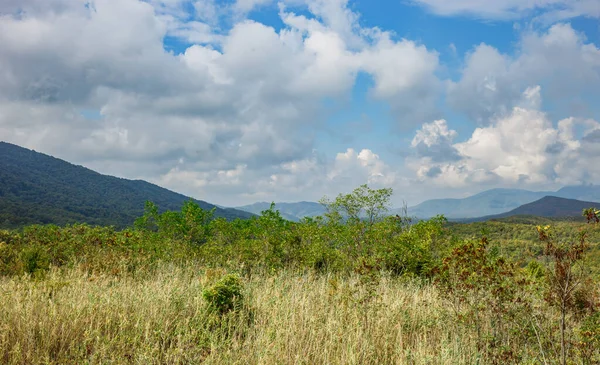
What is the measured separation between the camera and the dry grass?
4.72m

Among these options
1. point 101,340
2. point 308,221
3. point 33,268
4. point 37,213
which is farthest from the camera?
point 37,213

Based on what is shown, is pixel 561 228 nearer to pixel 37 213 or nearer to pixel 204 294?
pixel 204 294

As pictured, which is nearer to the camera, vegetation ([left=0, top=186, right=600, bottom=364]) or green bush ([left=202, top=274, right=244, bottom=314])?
vegetation ([left=0, top=186, right=600, bottom=364])

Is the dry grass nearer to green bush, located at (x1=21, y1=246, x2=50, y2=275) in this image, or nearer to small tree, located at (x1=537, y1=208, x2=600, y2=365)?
small tree, located at (x1=537, y1=208, x2=600, y2=365)

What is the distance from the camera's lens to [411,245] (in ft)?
44.2

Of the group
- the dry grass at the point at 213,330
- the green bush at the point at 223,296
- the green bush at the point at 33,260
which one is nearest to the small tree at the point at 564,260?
the dry grass at the point at 213,330

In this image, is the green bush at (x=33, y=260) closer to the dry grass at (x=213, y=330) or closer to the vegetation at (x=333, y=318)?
the vegetation at (x=333, y=318)

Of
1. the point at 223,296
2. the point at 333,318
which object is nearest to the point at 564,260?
the point at 333,318

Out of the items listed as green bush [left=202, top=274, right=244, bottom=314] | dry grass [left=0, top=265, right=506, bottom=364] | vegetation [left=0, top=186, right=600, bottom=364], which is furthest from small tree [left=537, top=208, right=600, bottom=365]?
green bush [left=202, top=274, right=244, bottom=314]

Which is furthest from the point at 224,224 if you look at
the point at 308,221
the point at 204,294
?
the point at 204,294

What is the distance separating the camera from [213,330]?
5980 millimetres

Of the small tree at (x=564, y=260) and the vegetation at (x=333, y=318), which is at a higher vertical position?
the small tree at (x=564, y=260)

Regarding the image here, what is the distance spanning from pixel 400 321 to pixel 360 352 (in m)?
1.81

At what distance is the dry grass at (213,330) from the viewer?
15.5 feet
